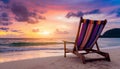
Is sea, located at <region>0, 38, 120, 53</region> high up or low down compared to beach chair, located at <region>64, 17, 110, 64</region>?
down

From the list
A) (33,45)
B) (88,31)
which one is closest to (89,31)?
(88,31)

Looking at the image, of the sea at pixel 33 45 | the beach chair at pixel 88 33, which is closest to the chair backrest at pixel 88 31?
the beach chair at pixel 88 33

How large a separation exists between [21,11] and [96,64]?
27.8 feet

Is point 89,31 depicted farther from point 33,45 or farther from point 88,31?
point 33,45

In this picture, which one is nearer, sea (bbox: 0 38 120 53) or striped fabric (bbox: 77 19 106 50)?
striped fabric (bbox: 77 19 106 50)

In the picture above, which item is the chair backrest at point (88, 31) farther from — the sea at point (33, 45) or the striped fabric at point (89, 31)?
the sea at point (33, 45)

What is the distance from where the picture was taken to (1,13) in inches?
483

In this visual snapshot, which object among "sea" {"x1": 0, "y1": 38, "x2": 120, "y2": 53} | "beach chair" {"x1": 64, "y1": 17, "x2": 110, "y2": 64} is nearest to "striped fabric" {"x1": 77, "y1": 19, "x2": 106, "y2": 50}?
"beach chair" {"x1": 64, "y1": 17, "x2": 110, "y2": 64}

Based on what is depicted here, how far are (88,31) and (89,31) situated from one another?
0.09 feet

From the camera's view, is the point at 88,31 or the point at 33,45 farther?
the point at 33,45

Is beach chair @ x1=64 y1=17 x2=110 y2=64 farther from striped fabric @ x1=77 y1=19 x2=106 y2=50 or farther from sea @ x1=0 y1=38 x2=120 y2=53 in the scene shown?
sea @ x1=0 y1=38 x2=120 y2=53

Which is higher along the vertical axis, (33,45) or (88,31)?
(88,31)

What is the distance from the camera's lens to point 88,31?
13.5 feet

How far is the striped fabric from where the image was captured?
4008mm
